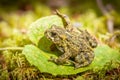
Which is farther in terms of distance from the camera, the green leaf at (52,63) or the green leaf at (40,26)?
the green leaf at (40,26)

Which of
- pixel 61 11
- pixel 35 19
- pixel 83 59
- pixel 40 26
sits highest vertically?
pixel 61 11

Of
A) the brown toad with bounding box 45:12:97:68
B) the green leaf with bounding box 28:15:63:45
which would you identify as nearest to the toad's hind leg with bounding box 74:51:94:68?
the brown toad with bounding box 45:12:97:68

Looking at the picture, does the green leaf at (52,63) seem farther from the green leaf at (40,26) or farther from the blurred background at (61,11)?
the blurred background at (61,11)

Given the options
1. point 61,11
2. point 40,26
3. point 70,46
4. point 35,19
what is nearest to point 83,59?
point 70,46

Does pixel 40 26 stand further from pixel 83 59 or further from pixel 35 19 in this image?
pixel 35 19

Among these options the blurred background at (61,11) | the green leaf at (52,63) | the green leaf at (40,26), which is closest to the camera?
the green leaf at (52,63)

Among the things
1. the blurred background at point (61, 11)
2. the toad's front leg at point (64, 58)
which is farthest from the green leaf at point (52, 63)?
the blurred background at point (61, 11)

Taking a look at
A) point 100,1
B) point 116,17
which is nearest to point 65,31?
point 116,17

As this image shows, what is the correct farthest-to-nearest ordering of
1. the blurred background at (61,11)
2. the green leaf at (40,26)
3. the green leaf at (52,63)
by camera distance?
the blurred background at (61,11)
the green leaf at (40,26)
the green leaf at (52,63)

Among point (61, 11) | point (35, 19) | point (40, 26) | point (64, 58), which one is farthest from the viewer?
point (61, 11)
